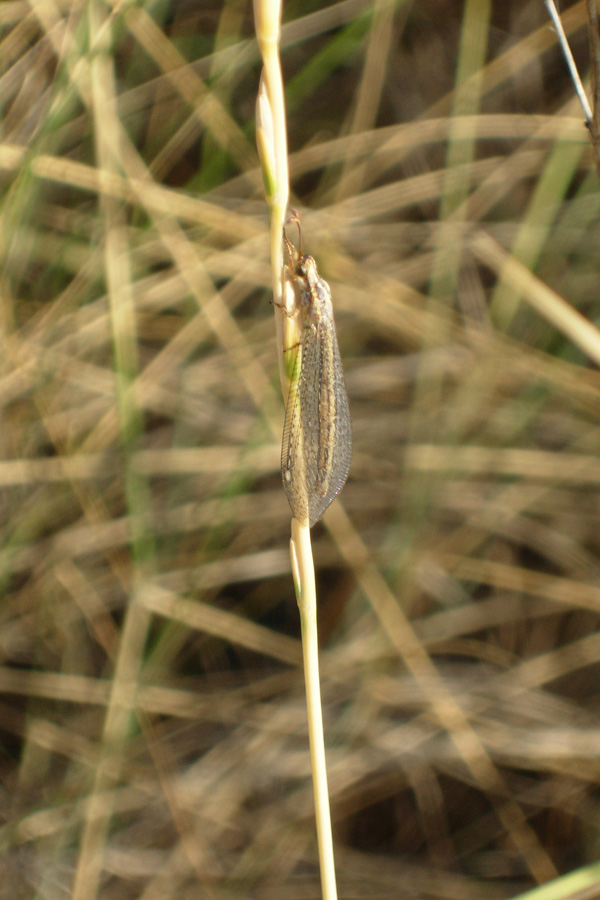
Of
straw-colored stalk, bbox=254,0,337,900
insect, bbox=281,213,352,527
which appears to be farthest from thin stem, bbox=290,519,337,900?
insect, bbox=281,213,352,527

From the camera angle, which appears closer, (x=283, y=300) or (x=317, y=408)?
(x=283, y=300)

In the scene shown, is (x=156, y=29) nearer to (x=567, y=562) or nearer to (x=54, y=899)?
(x=567, y=562)

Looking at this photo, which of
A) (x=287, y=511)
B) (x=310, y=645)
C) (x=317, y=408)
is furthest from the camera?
(x=287, y=511)

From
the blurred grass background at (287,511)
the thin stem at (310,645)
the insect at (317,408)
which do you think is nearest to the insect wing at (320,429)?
the insect at (317,408)

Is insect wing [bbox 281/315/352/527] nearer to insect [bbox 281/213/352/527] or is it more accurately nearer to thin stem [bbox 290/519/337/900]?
insect [bbox 281/213/352/527]

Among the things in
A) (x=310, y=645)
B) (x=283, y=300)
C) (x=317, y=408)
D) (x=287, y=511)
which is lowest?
(x=310, y=645)

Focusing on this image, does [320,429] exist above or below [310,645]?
above

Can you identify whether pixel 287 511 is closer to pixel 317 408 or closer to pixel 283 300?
pixel 317 408

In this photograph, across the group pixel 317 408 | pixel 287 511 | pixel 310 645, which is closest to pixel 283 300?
pixel 310 645

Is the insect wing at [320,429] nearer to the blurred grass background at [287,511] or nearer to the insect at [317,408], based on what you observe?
the insect at [317,408]
